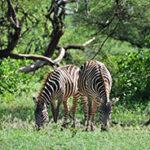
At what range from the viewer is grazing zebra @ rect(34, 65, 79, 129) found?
13320 millimetres

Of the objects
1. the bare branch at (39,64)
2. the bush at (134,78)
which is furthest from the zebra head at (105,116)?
the bare branch at (39,64)

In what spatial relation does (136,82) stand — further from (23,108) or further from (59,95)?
(59,95)

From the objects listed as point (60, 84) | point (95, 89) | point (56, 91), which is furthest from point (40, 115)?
point (95, 89)

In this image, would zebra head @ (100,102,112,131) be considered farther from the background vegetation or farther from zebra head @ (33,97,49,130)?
zebra head @ (33,97,49,130)

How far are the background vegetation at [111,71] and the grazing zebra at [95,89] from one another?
0.40 meters

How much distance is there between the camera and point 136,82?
19.4 meters

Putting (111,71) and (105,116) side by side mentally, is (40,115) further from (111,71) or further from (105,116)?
(111,71)

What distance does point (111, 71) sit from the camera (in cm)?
1952

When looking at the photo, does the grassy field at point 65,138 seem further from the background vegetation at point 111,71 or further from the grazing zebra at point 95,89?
the grazing zebra at point 95,89

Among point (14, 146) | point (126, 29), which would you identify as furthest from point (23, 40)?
point (14, 146)

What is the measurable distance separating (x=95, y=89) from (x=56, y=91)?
3.20ft

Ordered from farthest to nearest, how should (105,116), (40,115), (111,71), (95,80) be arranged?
(111,71)
(95,80)
(40,115)
(105,116)

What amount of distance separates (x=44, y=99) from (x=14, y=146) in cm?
349

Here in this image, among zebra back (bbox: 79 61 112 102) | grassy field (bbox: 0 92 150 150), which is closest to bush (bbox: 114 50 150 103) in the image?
grassy field (bbox: 0 92 150 150)
